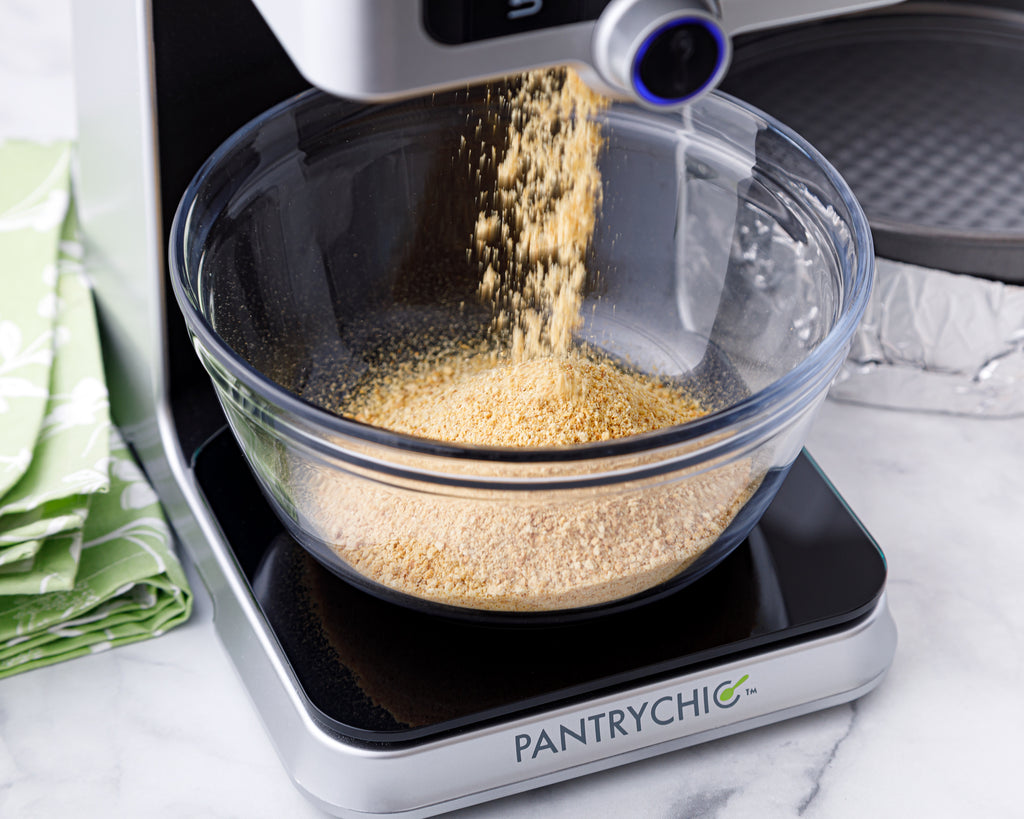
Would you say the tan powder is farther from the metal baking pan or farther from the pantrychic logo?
the metal baking pan

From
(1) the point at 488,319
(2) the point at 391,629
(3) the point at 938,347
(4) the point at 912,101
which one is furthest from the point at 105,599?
(4) the point at 912,101

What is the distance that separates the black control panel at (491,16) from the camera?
366 millimetres

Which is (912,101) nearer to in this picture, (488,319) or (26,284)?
(488,319)

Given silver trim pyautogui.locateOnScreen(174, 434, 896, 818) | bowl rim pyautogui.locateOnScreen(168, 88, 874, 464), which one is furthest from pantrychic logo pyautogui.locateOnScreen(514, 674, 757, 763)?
bowl rim pyautogui.locateOnScreen(168, 88, 874, 464)

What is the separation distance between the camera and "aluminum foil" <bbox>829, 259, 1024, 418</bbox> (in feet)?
2.44

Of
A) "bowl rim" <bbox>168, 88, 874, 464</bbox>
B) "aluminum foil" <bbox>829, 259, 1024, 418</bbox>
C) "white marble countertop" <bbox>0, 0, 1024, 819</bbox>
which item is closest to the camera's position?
"bowl rim" <bbox>168, 88, 874, 464</bbox>

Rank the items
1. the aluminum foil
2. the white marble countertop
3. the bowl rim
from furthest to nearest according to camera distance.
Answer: the aluminum foil < the white marble countertop < the bowl rim

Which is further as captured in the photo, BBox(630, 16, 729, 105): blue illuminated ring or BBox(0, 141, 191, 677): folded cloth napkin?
BBox(0, 141, 191, 677): folded cloth napkin

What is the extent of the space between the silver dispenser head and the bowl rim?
0.14 m

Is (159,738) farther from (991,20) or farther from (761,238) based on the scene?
(991,20)

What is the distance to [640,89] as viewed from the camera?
1.29ft

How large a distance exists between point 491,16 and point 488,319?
1.15 ft

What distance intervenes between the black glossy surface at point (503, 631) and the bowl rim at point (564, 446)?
0.12 m

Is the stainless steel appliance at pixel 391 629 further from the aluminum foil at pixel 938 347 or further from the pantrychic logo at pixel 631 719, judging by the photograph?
the aluminum foil at pixel 938 347
